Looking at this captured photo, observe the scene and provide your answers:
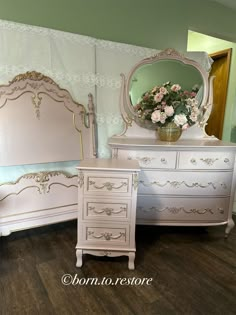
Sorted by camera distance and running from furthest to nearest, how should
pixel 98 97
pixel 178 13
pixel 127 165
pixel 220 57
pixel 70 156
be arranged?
pixel 220 57, pixel 178 13, pixel 98 97, pixel 70 156, pixel 127 165

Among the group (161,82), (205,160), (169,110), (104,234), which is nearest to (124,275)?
(104,234)

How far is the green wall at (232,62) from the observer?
9.68 ft

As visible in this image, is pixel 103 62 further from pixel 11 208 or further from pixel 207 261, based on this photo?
pixel 207 261

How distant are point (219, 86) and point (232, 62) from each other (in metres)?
0.33

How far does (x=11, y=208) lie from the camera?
178 centimetres

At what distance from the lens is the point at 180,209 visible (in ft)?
6.23

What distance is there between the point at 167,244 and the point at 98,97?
5.02ft

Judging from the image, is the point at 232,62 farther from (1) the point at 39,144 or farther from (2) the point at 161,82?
(1) the point at 39,144

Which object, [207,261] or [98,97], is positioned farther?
[98,97]

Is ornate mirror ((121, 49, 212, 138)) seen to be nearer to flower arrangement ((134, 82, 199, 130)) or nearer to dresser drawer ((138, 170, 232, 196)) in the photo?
flower arrangement ((134, 82, 199, 130))

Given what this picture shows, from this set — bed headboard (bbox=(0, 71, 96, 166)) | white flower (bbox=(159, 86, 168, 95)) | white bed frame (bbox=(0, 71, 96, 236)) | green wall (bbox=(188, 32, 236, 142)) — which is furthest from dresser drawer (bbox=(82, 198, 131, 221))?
green wall (bbox=(188, 32, 236, 142))

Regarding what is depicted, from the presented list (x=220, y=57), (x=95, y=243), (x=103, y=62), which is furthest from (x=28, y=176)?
(x=220, y=57)

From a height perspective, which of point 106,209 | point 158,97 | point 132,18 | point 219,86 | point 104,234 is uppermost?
point 132,18

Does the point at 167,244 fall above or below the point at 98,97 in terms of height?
below
